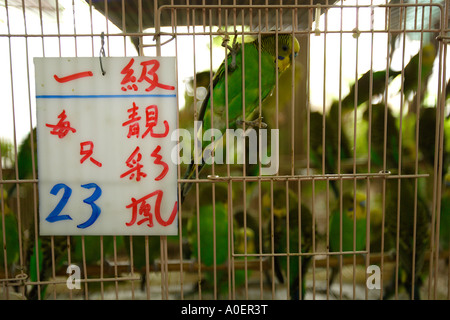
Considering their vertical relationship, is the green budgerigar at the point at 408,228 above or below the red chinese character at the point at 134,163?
below

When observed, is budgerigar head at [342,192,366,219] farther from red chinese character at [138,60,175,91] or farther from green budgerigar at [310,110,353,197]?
red chinese character at [138,60,175,91]

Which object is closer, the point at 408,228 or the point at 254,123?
the point at 254,123

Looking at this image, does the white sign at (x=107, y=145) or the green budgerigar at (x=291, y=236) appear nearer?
the white sign at (x=107, y=145)

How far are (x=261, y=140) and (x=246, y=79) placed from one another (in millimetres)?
224

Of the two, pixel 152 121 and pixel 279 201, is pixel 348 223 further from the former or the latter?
pixel 152 121

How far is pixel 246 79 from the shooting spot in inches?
44.8

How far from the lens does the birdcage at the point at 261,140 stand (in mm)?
1099

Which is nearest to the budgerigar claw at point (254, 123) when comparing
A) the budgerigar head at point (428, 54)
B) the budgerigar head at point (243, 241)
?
the budgerigar head at point (243, 241)

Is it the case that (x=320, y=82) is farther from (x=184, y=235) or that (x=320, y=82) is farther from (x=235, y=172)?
(x=184, y=235)

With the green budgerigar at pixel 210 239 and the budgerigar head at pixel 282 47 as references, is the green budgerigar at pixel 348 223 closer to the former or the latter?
the green budgerigar at pixel 210 239

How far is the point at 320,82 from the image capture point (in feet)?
4.00

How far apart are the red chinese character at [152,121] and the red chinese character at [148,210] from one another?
193 millimetres

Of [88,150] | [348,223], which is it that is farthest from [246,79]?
[348,223]
